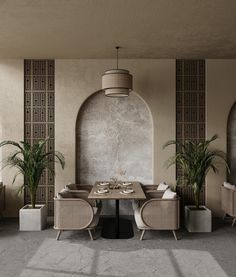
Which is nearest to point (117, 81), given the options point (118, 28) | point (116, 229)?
point (118, 28)

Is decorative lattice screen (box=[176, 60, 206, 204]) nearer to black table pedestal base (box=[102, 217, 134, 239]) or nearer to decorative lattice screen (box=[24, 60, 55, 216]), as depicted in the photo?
black table pedestal base (box=[102, 217, 134, 239])

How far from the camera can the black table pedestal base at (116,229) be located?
14.5 feet

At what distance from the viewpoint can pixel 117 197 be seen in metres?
4.20

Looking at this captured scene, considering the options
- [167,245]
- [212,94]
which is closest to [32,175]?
[167,245]

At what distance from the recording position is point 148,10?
333 centimetres

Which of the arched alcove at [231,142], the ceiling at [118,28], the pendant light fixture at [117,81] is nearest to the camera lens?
the ceiling at [118,28]

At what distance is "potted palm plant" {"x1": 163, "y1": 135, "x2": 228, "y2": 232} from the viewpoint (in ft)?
15.4

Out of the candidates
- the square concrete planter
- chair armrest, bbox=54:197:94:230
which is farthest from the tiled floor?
chair armrest, bbox=54:197:94:230

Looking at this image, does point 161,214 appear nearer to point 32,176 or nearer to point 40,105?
point 32,176

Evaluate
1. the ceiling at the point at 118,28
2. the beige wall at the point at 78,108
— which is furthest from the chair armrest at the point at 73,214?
the ceiling at the point at 118,28

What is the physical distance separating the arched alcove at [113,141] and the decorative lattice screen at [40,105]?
58 centimetres

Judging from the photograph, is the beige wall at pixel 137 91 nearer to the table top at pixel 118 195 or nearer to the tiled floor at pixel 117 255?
the table top at pixel 118 195

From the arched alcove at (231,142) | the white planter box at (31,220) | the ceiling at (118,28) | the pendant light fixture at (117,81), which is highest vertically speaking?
the ceiling at (118,28)

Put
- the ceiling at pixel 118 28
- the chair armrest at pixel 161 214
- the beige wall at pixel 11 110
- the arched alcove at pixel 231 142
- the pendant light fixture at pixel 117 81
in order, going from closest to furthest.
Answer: the ceiling at pixel 118 28 < the chair armrest at pixel 161 214 < the pendant light fixture at pixel 117 81 < the beige wall at pixel 11 110 < the arched alcove at pixel 231 142
